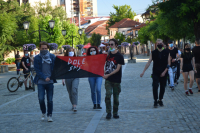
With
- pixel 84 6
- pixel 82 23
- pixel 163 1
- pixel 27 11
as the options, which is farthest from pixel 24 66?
pixel 84 6

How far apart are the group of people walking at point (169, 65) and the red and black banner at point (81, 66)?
1.22m

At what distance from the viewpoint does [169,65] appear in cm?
837

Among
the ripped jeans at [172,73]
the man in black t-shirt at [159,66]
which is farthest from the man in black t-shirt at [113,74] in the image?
the ripped jeans at [172,73]

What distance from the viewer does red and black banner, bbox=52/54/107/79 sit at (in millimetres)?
7738

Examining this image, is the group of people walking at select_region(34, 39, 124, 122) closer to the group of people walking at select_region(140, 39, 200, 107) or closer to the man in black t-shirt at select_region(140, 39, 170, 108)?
the group of people walking at select_region(140, 39, 200, 107)

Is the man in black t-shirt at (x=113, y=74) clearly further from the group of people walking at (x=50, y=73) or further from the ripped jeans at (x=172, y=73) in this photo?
the ripped jeans at (x=172, y=73)

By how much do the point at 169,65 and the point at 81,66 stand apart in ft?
7.82

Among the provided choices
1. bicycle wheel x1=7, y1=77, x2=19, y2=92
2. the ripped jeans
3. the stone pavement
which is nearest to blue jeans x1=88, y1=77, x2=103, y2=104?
the stone pavement

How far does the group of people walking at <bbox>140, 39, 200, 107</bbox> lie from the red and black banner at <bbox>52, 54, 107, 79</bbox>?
1220 mm

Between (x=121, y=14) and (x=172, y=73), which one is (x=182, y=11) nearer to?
(x=172, y=73)

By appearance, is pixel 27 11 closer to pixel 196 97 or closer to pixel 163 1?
pixel 163 1

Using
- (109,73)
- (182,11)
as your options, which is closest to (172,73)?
(182,11)

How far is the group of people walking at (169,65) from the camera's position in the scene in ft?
27.4

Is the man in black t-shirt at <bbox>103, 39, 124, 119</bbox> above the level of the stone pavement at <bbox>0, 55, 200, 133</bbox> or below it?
above
